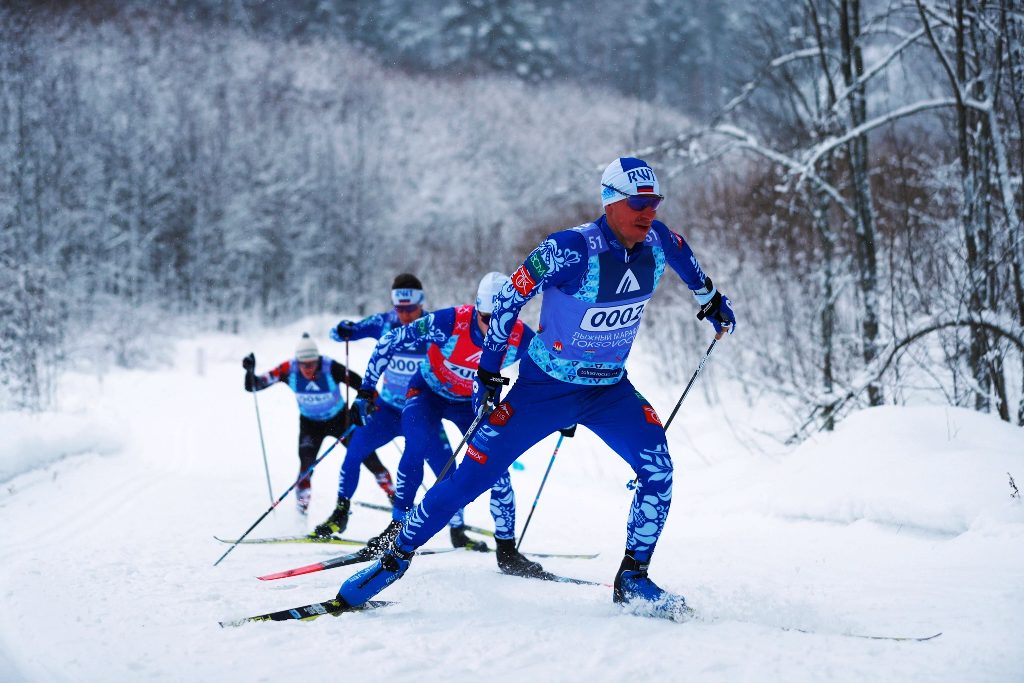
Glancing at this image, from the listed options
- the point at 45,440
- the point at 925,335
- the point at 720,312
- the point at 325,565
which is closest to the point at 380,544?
the point at 325,565

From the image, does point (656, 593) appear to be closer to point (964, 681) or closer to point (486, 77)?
point (964, 681)

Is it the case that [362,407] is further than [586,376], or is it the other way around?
[362,407]

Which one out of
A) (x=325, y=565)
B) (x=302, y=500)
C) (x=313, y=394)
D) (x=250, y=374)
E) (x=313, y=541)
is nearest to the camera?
(x=325, y=565)

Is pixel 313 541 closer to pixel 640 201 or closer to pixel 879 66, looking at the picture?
pixel 640 201

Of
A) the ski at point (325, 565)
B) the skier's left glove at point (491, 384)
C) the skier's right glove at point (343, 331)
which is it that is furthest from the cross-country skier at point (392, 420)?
the skier's left glove at point (491, 384)

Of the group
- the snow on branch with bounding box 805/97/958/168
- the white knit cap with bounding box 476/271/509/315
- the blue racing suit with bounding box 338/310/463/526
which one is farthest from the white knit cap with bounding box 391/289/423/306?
the snow on branch with bounding box 805/97/958/168

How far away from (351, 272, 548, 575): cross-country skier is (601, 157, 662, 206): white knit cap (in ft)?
4.36

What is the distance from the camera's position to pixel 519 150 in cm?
4675

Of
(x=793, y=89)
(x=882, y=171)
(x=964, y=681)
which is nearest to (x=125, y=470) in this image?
(x=964, y=681)

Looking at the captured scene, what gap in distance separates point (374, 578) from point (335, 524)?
2.38 meters

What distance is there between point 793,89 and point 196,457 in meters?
9.89

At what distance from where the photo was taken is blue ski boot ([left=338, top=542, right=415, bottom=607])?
9.95 ft

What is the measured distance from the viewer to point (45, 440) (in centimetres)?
718

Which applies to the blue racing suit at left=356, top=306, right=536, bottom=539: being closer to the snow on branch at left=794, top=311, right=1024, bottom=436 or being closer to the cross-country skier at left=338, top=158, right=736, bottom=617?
the cross-country skier at left=338, top=158, right=736, bottom=617
